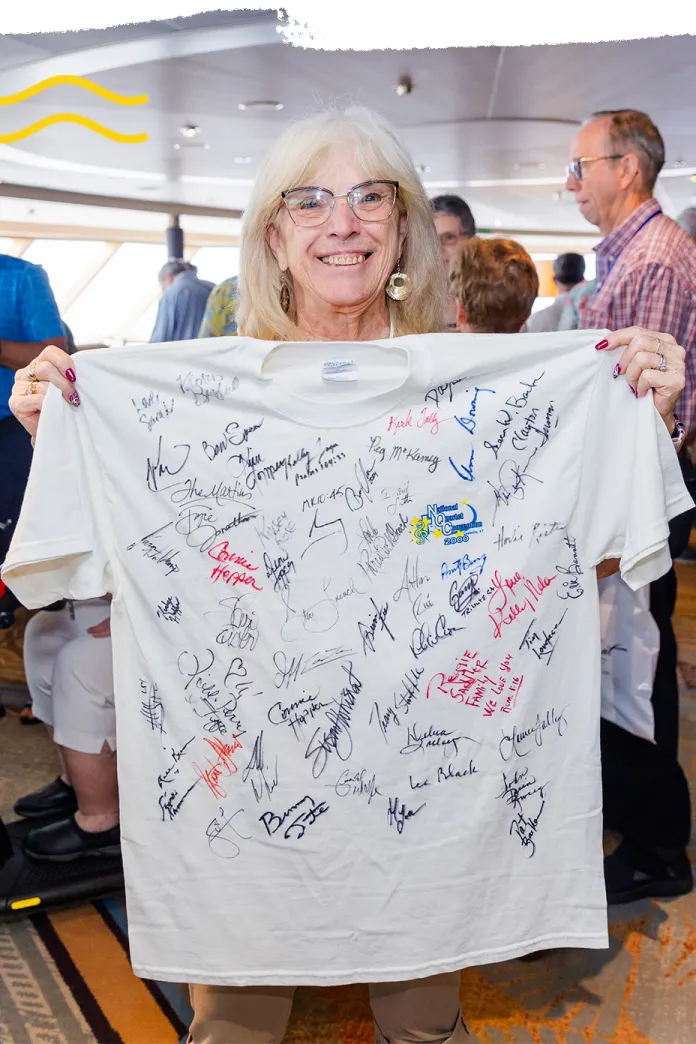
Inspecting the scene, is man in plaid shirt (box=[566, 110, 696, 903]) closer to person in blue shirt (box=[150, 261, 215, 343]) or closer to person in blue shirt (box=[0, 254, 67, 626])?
person in blue shirt (box=[0, 254, 67, 626])

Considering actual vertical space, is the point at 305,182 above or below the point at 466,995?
above

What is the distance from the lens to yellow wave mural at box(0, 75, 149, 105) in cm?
661

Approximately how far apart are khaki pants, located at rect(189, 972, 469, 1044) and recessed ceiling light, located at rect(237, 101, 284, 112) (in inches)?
283

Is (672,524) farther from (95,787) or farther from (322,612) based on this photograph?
(95,787)

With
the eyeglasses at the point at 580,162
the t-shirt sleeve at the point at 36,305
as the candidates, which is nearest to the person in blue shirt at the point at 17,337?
the t-shirt sleeve at the point at 36,305

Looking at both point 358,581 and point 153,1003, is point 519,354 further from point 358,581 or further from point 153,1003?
point 153,1003

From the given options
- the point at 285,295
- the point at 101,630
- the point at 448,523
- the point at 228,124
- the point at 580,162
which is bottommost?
the point at 101,630

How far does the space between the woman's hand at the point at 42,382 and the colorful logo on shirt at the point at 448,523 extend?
55 cm

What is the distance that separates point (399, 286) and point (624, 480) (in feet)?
1.76

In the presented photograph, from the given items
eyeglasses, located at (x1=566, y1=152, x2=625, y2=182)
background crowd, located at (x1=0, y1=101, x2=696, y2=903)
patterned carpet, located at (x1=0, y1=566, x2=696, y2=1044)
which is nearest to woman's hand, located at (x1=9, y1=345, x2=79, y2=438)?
background crowd, located at (x1=0, y1=101, x2=696, y2=903)

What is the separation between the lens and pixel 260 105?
24.5 feet

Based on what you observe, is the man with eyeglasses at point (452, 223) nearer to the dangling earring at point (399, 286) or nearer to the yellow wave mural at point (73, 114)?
the dangling earring at point (399, 286)

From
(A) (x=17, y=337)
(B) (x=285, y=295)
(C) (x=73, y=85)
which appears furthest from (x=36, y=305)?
(C) (x=73, y=85)

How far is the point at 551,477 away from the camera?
138cm
